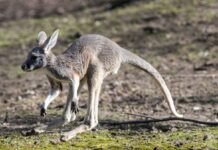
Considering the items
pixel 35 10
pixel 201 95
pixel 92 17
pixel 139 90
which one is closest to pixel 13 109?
pixel 139 90

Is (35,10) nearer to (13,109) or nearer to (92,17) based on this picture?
(92,17)

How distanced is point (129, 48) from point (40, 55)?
590 cm

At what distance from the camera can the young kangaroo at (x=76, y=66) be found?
639 cm

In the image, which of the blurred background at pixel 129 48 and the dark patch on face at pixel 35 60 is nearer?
the dark patch on face at pixel 35 60

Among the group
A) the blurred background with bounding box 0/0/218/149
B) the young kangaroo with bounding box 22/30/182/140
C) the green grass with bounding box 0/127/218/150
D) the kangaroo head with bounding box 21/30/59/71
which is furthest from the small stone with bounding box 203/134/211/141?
the kangaroo head with bounding box 21/30/59/71

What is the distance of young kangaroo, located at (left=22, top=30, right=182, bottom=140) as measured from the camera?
6.39 m

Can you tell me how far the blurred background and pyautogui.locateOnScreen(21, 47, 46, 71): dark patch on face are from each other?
3.15ft

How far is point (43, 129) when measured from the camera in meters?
6.48

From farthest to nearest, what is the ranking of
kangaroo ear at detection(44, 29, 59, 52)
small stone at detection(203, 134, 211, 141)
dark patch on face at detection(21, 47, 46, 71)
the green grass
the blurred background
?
the blurred background, kangaroo ear at detection(44, 29, 59, 52), dark patch on face at detection(21, 47, 46, 71), small stone at detection(203, 134, 211, 141), the green grass

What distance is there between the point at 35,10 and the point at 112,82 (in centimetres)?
768

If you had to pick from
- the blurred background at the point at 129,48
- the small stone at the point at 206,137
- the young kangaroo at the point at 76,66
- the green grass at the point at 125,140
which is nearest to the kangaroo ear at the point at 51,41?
the young kangaroo at the point at 76,66

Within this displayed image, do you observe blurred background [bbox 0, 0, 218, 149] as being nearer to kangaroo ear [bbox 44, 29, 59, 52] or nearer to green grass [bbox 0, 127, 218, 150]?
green grass [bbox 0, 127, 218, 150]

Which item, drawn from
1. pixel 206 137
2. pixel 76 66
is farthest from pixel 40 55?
pixel 206 137

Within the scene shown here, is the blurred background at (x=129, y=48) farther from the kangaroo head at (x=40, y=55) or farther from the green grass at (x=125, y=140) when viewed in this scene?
the kangaroo head at (x=40, y=55)
